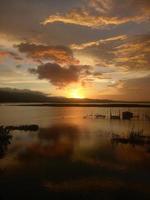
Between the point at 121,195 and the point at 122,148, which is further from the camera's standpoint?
the point at 122,148

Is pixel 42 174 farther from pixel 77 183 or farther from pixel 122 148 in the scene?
pixel 122 148

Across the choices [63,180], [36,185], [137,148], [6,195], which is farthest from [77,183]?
[137,148]

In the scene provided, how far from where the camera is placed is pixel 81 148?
1531 inches

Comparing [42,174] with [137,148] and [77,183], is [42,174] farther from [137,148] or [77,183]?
[137,148]

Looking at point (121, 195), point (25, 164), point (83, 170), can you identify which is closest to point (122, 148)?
point (83, 170)

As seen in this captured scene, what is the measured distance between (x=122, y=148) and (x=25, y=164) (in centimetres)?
1646

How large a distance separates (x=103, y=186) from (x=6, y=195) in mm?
8306

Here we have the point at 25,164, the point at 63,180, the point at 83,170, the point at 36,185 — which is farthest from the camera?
the point at 25,164

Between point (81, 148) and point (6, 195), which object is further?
point (81, 148)

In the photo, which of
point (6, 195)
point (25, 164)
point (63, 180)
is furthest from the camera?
point (25, 164)

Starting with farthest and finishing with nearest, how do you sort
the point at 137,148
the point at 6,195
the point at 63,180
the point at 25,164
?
the point at 137,148, the point at 25,164, the point at 63,180, the point at 6,195

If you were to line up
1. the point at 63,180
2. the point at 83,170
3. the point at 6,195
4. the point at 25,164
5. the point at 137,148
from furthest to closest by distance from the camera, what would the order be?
the point at 137,148, the point at 25,164, the point at 83,170, the point at 63,180, the point at 6,195

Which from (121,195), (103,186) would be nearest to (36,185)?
(103,186)

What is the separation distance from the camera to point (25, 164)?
28781mm
